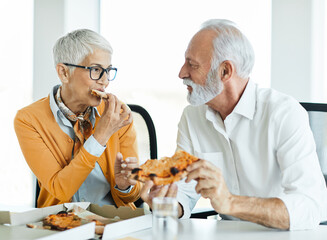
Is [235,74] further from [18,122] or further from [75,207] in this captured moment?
[18,122]

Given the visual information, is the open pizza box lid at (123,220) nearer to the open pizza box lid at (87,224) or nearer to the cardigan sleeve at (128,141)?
the open pizza box lid at (87,224)

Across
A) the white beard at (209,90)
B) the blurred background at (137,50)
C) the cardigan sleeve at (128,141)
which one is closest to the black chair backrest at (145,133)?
the cardigan sleeve at (128,141)

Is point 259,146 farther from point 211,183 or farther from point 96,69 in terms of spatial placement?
point 96,69

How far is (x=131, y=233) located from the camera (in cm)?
148

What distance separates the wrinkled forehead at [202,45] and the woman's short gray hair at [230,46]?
2 cm

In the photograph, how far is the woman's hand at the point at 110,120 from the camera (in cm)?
206

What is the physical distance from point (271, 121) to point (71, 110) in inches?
39.3

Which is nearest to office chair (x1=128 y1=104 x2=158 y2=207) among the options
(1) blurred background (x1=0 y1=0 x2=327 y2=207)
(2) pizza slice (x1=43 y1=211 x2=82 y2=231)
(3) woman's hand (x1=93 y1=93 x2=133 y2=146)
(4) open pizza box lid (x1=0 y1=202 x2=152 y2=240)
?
(3) woman's hand (x1=93 y1=93 x2=133 y2=146)

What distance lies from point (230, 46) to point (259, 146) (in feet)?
1.49

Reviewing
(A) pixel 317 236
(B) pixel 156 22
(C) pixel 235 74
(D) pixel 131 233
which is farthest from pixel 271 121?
(B) pixel 156 22

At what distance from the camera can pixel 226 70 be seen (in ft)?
6.41

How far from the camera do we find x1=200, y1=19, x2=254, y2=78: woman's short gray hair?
1914 millimetres

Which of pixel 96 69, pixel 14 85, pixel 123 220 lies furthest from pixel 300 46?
pixel 14 85

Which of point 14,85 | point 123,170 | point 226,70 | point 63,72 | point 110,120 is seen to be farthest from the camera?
point 14,85
